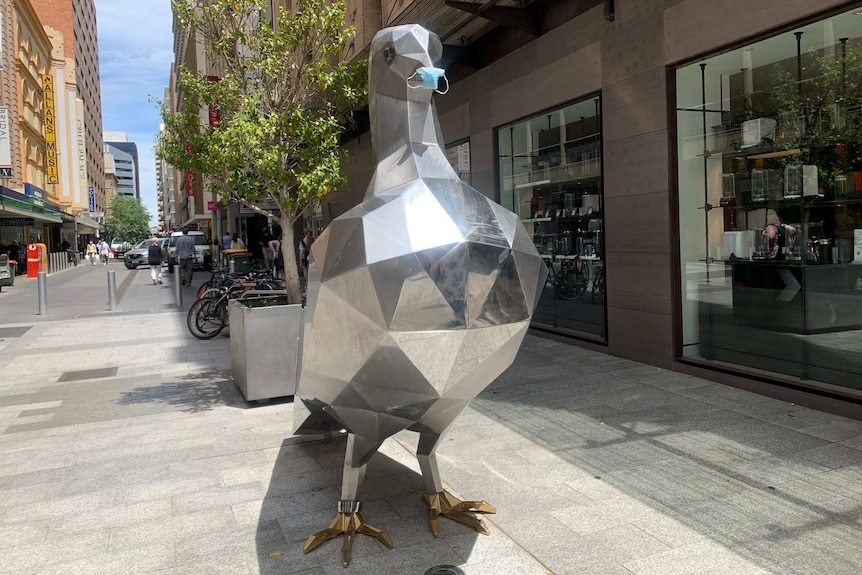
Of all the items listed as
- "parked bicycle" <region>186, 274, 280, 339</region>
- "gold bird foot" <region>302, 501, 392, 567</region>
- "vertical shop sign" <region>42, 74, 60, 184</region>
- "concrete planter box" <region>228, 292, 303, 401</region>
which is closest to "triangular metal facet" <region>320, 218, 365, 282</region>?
"gold bird foot" <region>302, 501, 392, 567</region>

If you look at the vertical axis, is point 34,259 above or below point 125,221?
below

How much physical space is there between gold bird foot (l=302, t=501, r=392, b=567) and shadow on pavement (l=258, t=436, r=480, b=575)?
53 millimetres

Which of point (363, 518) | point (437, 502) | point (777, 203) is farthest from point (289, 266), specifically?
point (777, 203)

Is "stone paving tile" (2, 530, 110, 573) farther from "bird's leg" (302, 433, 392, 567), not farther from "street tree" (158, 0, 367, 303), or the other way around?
"street tree" (158, 0, 367, 303)

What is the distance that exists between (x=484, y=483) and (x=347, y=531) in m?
1.35

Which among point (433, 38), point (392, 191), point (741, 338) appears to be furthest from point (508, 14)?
point (392, 191)

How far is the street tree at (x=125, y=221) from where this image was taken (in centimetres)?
10050

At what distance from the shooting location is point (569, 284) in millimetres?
10062

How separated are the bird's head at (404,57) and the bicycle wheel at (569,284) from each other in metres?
6.55

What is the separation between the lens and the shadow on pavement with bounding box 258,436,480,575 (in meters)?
3.59

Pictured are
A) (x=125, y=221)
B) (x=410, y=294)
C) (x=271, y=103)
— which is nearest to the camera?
(x=410, y=294)

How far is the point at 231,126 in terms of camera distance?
665cm

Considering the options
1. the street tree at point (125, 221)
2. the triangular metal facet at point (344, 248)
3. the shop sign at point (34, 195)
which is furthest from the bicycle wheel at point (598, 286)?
the street tree at point (125, 221)

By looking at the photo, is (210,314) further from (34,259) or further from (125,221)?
(125,221)
